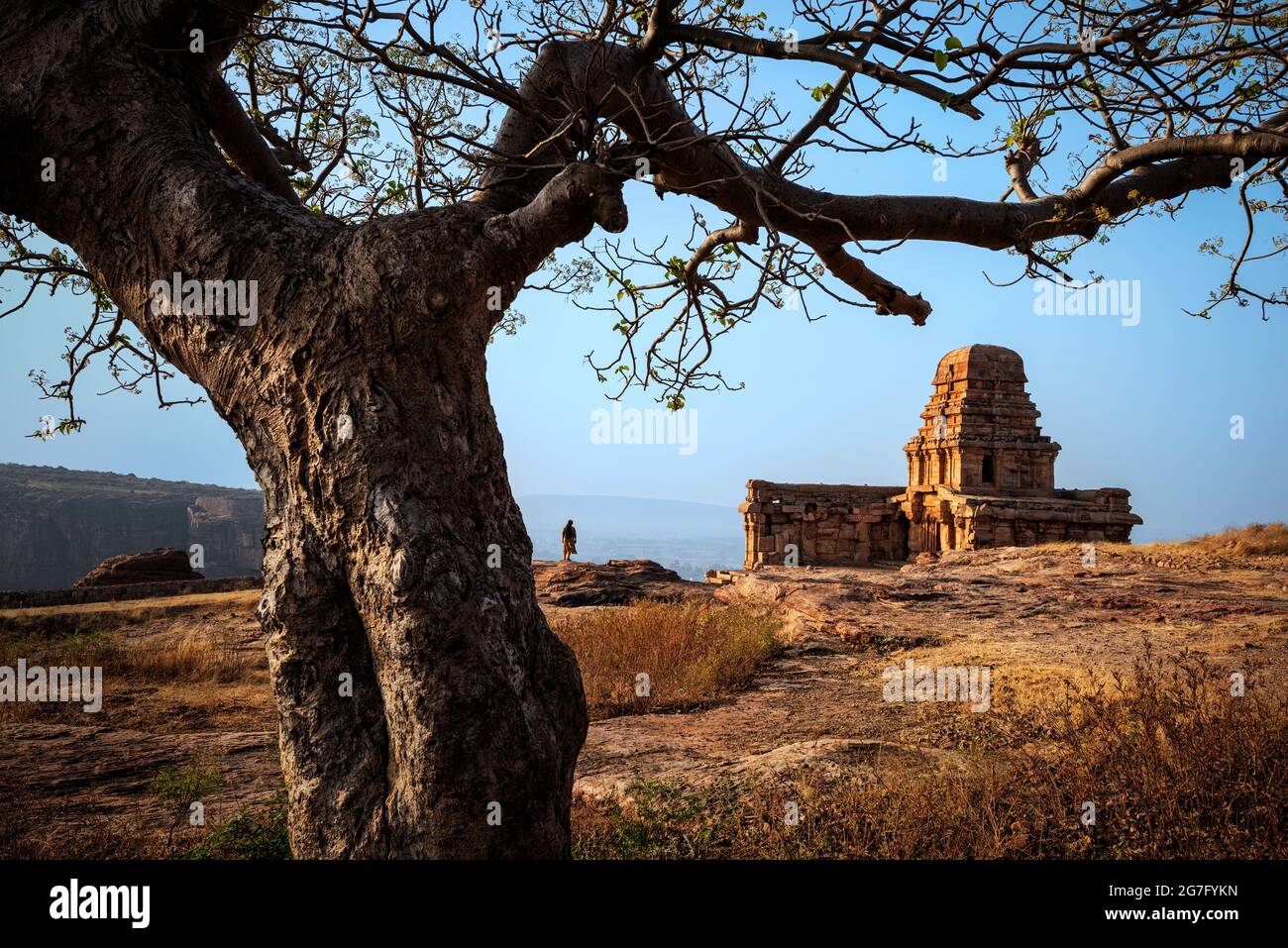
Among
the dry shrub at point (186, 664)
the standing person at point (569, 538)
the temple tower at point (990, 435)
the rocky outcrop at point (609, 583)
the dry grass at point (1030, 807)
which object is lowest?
the dry shrub at point (186, 664)

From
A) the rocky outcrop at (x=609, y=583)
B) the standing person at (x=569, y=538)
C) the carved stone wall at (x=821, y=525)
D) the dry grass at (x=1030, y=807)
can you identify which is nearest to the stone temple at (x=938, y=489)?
the carved stone wall at (x=821, y=525)

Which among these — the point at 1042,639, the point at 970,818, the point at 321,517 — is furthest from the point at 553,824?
the point at 1042,639

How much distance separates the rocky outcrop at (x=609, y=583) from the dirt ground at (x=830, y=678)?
1468 mm

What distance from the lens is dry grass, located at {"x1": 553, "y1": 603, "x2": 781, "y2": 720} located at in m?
8.24

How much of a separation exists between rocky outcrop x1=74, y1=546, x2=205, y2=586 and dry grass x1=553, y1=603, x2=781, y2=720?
16335 mm

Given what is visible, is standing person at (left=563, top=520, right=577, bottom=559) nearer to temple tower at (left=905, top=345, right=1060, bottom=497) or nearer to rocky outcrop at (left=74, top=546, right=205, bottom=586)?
rocky outcrop at (left=74, top=546, right=205, bottom=586)

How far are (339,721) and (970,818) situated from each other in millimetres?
3179

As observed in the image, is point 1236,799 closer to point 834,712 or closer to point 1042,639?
point 834,712

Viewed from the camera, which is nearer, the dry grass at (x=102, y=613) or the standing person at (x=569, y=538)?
the dry grass at (x=102, y=613)

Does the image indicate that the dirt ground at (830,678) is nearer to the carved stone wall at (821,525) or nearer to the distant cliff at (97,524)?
the carved stone wall at (821,525)

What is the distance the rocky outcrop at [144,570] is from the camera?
2170cm

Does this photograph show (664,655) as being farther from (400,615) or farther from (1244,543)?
(1244,543)

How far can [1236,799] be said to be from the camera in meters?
4.30

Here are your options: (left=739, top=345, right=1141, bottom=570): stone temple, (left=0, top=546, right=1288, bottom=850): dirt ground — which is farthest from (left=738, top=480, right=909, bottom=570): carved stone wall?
(left=0, top=546, right=1288, bottom=850): dirt ground
